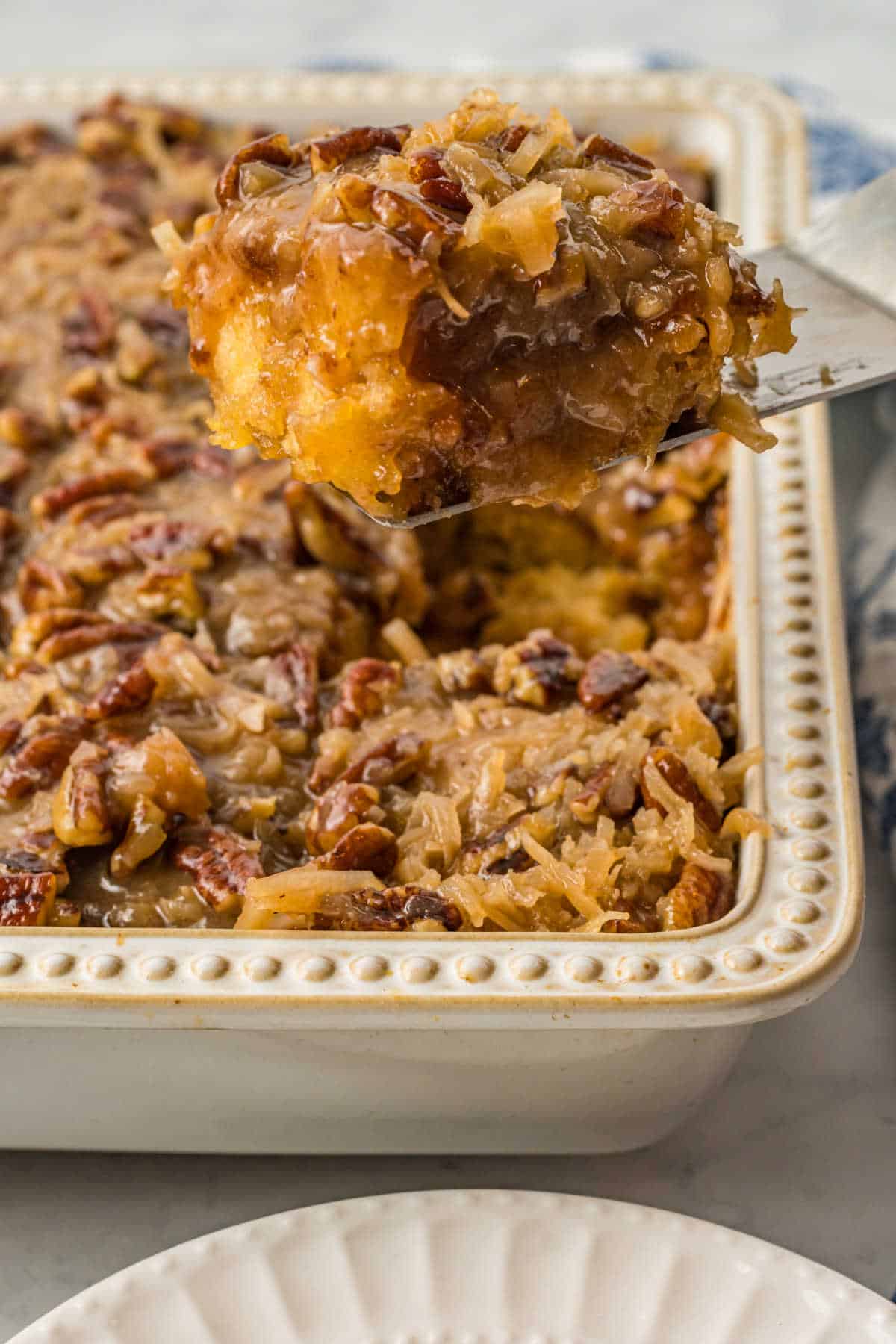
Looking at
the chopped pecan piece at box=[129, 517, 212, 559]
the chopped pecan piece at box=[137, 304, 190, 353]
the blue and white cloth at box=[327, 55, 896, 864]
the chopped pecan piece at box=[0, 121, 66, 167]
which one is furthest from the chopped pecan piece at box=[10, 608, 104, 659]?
the chopped pecan piece at box=[0, 121, 66, 167]

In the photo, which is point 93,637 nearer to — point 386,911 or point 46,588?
point 46,588

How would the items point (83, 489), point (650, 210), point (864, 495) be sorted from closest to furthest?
point (650, 210) < point (83, 489) < point (864, 495)

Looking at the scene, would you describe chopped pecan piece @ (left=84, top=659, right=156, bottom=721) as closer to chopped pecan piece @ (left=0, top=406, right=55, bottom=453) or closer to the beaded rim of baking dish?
the beaded rim of baking dish

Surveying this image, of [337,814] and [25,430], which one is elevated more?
[25,430]

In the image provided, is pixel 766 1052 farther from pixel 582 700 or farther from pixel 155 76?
pixel 155 76

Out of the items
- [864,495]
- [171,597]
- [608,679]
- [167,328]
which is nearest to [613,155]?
[608,679]

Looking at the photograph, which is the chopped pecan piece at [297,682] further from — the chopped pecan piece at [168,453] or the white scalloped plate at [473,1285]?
the white scalloped plate at [473,1285]

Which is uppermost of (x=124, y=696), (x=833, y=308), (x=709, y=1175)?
(x=833, y=308)
